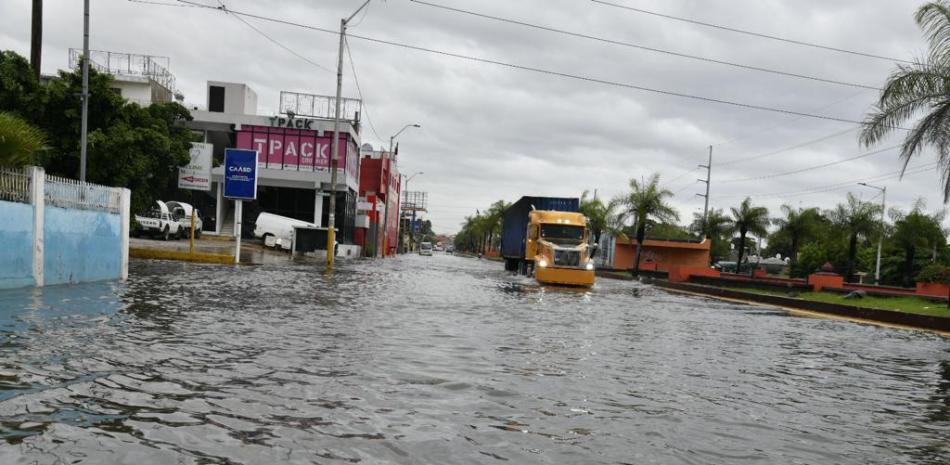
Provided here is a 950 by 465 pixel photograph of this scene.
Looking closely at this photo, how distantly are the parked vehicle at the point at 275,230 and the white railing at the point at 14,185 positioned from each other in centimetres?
2896

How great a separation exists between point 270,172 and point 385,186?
22.3 meters

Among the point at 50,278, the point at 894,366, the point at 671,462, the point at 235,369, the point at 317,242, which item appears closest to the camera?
the point at 671,462

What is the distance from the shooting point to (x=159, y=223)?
37.1 metres

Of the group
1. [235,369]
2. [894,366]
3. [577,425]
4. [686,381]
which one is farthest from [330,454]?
[894,366]

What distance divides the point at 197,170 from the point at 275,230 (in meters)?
14.3

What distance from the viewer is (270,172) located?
165 feet

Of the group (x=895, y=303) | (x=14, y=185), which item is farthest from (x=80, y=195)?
(x=895, y=303)

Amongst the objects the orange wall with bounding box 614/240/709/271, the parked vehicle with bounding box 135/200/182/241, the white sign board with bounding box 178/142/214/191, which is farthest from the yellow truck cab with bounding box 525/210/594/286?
the orange wall with bounding box 614/240/709/271

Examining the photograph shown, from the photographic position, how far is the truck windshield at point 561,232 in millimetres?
29639

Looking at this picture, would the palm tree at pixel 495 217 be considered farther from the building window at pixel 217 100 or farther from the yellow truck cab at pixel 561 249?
the yellow truck cab at pixel 561 249

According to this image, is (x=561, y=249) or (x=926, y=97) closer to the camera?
(x=926, y=97)

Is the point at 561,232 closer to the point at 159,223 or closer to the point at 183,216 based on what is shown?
the point at 159,223

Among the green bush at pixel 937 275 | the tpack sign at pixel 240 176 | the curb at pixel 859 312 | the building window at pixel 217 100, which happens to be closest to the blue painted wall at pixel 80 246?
the tpack sign at pixel 240 176

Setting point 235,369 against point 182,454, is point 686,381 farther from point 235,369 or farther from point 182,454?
point 182,454
